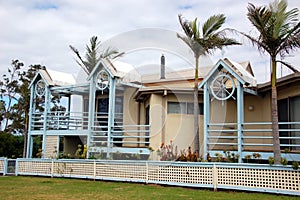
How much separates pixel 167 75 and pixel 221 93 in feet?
18.6

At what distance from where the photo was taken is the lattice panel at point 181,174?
11305mm

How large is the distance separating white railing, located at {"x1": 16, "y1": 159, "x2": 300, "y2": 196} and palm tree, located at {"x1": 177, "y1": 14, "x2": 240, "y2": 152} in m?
2.71

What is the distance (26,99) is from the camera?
859 inches

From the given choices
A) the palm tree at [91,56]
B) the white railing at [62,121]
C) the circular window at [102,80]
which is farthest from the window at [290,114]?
the palm tree at [91,56]

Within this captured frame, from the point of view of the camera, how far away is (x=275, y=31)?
35.0 ft

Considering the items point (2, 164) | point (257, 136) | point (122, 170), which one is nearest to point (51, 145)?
point (2, 164)

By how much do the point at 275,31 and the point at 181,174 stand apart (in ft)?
18.4

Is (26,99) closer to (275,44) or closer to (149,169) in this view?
(149,169)

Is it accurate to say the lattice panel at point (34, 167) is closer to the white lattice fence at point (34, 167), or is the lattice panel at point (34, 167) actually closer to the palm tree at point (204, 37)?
the white lattice fence at point (34, 167)

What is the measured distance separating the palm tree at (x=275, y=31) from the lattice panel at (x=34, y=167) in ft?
32.0

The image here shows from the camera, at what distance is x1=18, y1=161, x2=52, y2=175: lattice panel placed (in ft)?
50.1

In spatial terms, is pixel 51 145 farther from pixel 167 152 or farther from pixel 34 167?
pixel 167 152

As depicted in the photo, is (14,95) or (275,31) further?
(14,95)

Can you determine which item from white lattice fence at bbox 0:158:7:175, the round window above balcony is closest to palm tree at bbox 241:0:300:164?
the round window above balcony
